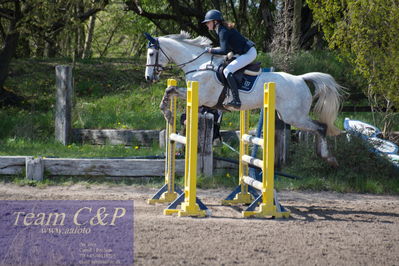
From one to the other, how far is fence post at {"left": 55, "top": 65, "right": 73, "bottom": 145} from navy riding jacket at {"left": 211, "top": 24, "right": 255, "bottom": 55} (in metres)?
3.76

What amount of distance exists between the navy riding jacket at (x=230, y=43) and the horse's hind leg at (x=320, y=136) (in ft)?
4.21

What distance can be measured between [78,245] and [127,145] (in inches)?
216

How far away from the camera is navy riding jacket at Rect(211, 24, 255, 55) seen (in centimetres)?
670

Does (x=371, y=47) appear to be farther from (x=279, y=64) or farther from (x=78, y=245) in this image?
(x=78, y=245)

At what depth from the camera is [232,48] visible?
6.85 m

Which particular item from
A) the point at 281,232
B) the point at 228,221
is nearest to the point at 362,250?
the point at 281,232

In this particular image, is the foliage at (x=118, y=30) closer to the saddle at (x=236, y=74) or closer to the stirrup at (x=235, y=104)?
the saddle at (x=236, y=74)

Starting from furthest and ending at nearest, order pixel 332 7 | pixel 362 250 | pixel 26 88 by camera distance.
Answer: pixel 26 88, pixel 332 7, pixel 362 250

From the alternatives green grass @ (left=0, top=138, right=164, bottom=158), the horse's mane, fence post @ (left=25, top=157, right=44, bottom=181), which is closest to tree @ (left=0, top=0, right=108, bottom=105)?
green grass @ (left=0, top=138, right=164, bottom=158)

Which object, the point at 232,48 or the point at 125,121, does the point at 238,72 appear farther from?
the point at 125,121

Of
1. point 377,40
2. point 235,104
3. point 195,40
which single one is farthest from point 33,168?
point 377,40

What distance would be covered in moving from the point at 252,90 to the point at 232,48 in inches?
23.5

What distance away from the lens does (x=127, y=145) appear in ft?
32.0

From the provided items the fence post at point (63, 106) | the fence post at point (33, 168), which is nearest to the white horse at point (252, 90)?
the fence post at point (33, 168)
